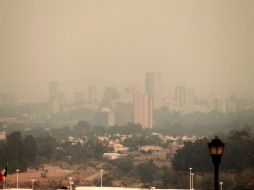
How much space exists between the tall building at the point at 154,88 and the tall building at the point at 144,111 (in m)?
0.33

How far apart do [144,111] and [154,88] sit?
1.73 meters

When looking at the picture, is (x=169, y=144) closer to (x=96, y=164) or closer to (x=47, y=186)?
(x=96, y=164)

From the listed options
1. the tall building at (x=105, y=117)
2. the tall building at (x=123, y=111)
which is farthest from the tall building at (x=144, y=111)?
the tall building at (x=105, y=117)

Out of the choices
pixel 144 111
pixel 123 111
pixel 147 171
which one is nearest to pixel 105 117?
pixel 123 111

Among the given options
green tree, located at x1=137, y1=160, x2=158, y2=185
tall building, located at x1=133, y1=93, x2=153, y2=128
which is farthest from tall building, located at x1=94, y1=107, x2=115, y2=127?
green tree, located at x1=137, y1=160, x2=158, y2=185

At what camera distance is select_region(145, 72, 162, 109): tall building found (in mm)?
56734

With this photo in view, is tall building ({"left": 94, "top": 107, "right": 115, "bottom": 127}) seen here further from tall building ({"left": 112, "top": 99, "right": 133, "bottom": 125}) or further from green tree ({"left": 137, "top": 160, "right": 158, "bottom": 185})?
green tree ({"left": 137, "top": 160, "right": 158, "bottom": 185})

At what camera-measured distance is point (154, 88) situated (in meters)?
57.1

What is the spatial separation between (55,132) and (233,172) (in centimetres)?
1166

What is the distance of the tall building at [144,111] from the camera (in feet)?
190

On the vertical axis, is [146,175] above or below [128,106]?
below

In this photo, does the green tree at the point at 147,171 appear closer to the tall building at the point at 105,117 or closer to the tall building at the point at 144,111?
the tall building at the point at 144,111

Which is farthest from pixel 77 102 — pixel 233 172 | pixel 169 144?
pixel 233 172

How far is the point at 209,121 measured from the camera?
56.7 meters
